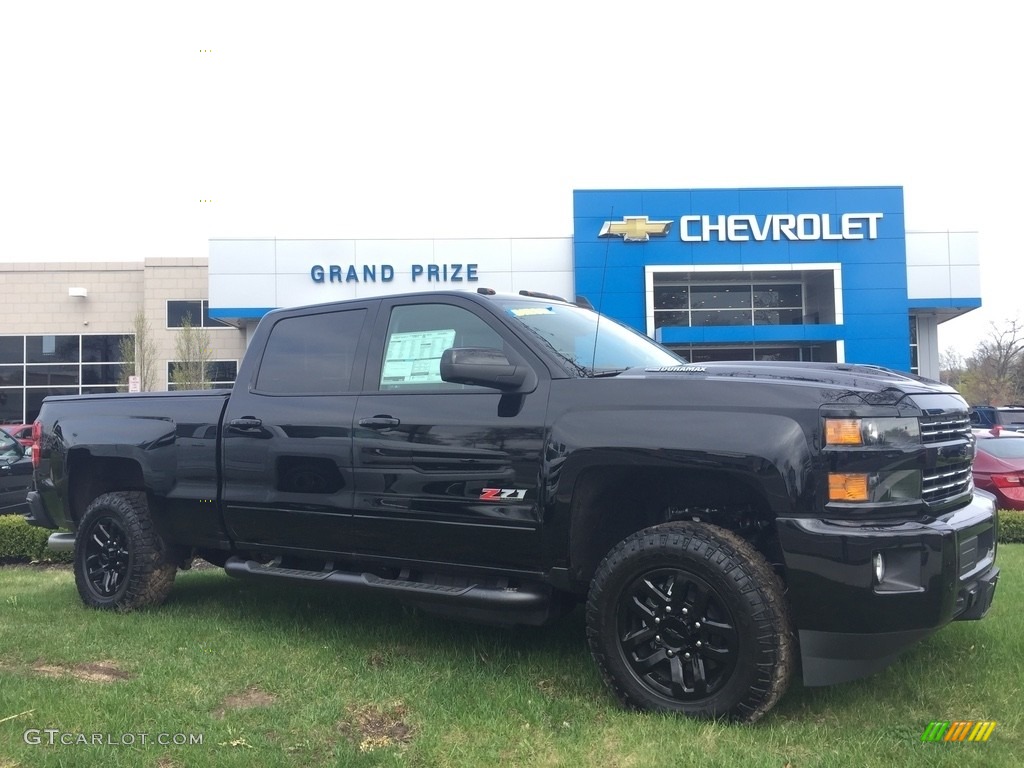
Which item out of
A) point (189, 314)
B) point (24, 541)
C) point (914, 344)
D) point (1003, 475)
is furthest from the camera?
point (189, 314)

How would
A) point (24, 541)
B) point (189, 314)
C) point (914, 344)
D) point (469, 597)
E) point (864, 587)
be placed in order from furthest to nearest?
point (189, 314) < point (914, 344) < point (24, 541) < point (469, 597) < point (864, 587)

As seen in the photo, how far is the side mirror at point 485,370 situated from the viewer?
399 centimetres

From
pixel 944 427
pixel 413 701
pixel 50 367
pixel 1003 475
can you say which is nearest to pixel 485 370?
pixel 413 701

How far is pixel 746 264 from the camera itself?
30.4 metres

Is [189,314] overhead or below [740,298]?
overhead

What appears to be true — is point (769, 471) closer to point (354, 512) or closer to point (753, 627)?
point (753, 627)

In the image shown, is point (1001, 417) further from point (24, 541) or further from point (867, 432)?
point (24, 541)

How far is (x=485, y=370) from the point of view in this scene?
4012 millimetres

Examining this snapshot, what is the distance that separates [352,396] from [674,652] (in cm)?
219

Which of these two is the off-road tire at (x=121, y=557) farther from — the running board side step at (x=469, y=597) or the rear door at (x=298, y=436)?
the running board side step at (x=469, y=597)

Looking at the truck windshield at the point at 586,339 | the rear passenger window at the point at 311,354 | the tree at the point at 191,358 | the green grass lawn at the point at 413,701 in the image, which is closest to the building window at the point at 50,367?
the tree at the point at 191,358

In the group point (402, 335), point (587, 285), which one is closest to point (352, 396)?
point (402, 335)

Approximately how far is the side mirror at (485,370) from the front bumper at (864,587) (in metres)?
1.35

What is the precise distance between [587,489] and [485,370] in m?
0.72
